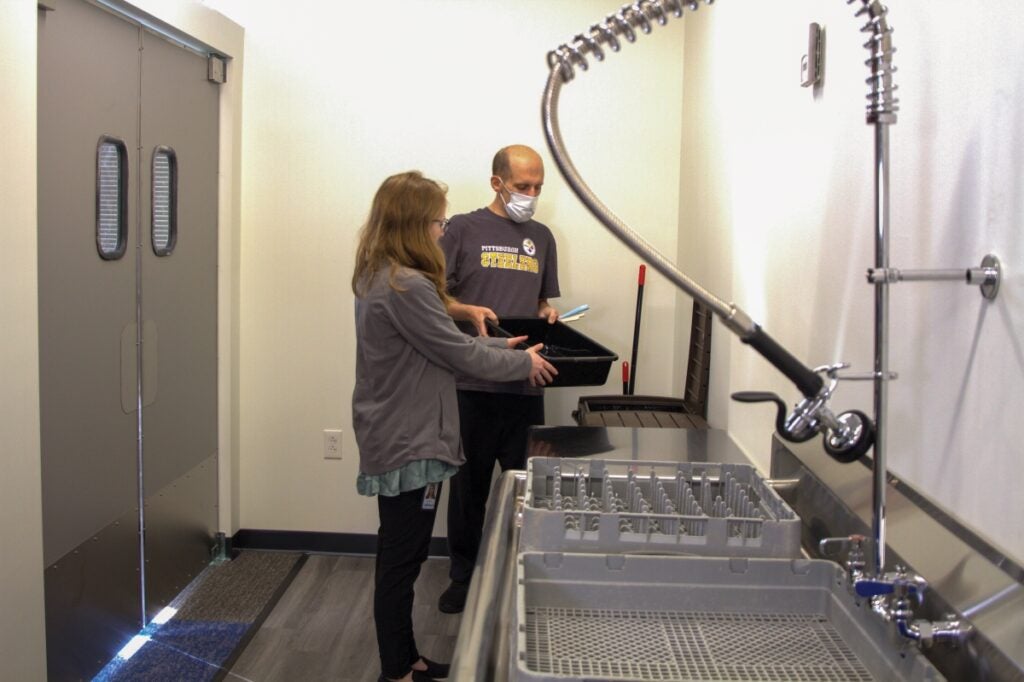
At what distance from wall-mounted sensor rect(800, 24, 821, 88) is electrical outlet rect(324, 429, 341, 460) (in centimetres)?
249

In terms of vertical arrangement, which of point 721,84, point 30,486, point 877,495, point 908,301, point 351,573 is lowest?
point 351,573

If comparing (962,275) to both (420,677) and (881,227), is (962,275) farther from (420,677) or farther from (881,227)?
(420,677)

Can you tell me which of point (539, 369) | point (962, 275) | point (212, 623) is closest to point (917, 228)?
point (962, 275)

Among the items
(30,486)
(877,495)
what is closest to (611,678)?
(877,495)

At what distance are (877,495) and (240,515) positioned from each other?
326 cm

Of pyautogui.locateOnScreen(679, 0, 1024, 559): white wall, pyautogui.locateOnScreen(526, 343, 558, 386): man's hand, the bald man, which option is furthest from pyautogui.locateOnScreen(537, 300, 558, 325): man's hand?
pyautogui.locateOnScreen(679, 0, 1024, 559): white wall

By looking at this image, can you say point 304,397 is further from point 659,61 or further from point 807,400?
point 807,400

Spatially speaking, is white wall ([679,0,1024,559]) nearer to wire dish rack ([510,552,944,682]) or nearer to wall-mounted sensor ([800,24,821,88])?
wall-mounted sensor ([800,24,821,88])

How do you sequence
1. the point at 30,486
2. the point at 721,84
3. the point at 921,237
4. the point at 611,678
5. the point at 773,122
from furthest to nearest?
the point at 721,84, the point at 30,486, the point at 773,122, the point at 921,237, the point at 611,678

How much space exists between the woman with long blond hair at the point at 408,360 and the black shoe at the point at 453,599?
2.85 feet

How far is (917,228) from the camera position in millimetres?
1235

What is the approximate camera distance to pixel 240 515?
3.88m

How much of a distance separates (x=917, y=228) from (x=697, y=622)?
54 centimetres

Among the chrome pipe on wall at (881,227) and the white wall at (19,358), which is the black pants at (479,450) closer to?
the white wall at (19,358)
